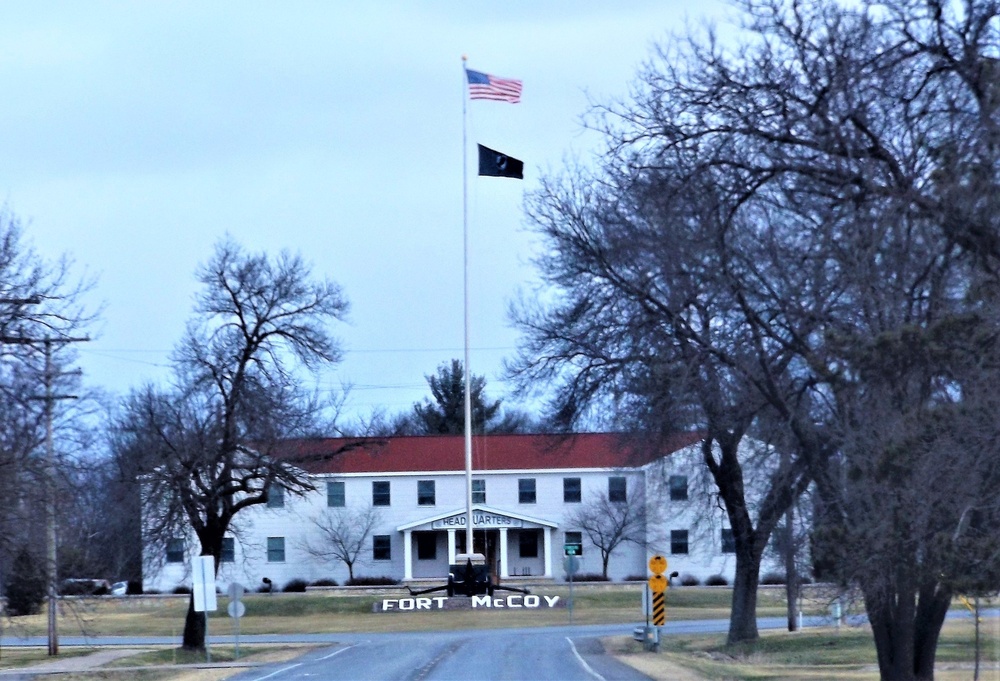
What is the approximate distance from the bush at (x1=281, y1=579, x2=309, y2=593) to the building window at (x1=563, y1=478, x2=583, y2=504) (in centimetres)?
1502

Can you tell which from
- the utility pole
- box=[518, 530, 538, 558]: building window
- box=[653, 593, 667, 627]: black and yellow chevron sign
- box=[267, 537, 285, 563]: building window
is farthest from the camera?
box=[518, 530, 538, 558]: building window

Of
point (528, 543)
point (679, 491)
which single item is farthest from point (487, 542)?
point (679, 491)

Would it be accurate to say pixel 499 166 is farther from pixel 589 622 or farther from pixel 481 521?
pixel 481 521

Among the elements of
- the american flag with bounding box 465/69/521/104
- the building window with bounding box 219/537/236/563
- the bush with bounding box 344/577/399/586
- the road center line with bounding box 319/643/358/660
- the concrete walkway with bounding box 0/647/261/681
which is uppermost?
the american flag with bounding box 465/69/521/104

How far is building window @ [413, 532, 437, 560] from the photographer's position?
7138 centimetres

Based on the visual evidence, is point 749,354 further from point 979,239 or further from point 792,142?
point 979,239

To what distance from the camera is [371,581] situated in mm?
69562

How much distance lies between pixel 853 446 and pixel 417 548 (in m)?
54.9

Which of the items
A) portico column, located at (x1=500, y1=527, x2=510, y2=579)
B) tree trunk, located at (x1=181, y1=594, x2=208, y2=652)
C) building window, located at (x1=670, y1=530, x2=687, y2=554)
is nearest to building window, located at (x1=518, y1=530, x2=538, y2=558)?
portico column, located at (x1=500, y1=527, x2=510, y2=579)

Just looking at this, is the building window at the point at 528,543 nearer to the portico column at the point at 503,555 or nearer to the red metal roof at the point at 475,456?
the portico column at the point at 503,555

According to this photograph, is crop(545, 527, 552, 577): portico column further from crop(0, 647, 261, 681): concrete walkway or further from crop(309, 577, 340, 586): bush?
crop(0, 647, 261, 681): concrete walkway

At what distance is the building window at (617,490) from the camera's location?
213 feet

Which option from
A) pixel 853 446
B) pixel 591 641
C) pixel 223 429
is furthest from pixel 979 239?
pixel 591 641

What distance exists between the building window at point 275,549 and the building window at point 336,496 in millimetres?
3441
